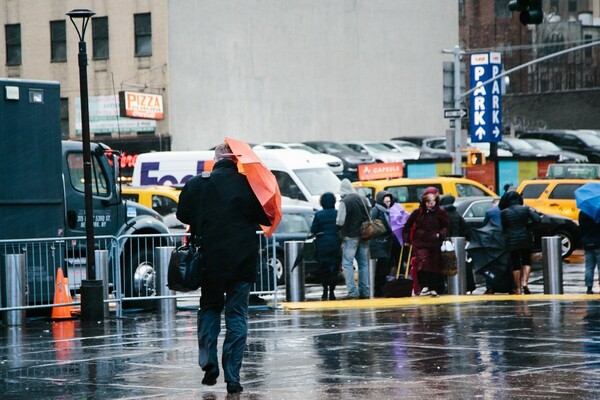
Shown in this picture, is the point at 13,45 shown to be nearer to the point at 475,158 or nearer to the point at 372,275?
the point at 475,158

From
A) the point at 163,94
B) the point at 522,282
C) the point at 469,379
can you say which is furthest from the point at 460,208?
the point at 163,94

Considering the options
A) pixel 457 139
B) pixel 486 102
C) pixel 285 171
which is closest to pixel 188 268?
pixel 285 171

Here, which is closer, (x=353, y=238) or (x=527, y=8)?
(x=353, y=238)

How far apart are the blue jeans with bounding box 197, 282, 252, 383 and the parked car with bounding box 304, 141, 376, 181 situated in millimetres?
39523

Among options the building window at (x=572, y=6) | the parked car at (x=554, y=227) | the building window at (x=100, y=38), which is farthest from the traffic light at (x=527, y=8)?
the building window at (x=572, y=6)

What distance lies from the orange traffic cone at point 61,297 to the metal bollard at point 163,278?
1.28 meters

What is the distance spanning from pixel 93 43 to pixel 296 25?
9.11 metres

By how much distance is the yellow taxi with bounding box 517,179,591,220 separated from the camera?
30.0 meters

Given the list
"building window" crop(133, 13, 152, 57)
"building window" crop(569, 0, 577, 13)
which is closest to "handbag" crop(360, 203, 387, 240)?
"building window" crop(133, 13, 152, 57)

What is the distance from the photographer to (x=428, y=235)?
60.7 feet

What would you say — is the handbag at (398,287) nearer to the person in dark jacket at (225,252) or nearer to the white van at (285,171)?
the person in dark jacket at (225,252)

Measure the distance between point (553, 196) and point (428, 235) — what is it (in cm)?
1254

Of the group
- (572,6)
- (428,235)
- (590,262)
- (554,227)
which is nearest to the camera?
(428,235)

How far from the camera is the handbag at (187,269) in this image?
9.43 meters
